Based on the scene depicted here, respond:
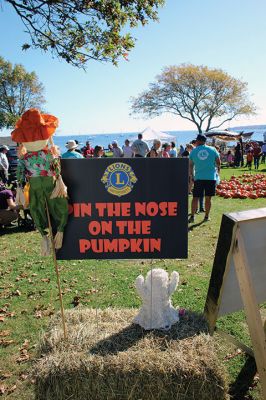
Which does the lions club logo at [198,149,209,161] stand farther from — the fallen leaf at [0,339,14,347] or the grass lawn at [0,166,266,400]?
the fallen leaf at [0,339,14,347]

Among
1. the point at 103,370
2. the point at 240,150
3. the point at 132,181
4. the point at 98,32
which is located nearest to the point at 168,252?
the point at 132,181

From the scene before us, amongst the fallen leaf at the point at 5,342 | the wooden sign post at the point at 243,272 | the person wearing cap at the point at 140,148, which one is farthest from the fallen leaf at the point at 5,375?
the person wearing cap at the point at 140,148

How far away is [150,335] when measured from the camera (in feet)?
10.5

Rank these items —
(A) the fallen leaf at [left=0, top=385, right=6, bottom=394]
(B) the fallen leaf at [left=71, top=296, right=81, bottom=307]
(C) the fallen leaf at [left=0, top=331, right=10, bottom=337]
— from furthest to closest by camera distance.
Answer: (B) the fallen leaf at [left=71, top=296, right=81, bottom=307] < (C) the fallen leaf at [left=0, top=331, right=10, bottom=337] < (A) the fallen leaf at [left=0, top=385, right=6, bottom=394]

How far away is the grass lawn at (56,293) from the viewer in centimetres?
→ 375

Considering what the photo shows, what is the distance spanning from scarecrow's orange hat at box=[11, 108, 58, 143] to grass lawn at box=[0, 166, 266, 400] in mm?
2014

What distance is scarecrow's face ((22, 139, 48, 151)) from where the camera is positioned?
9.82 ft

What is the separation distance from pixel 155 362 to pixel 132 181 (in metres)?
1.63

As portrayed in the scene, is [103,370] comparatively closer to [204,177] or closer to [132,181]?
[132,181]

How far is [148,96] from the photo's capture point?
48.2 meters

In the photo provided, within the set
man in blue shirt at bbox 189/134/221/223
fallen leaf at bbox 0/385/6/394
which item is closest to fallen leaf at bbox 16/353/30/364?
fallen leaf at bbox 0/385/6/394

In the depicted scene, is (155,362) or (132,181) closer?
(155,362)

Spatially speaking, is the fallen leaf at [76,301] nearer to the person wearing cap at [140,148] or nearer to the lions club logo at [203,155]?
the lions club logo at [203,155]

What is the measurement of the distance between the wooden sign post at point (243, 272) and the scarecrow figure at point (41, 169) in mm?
1531
